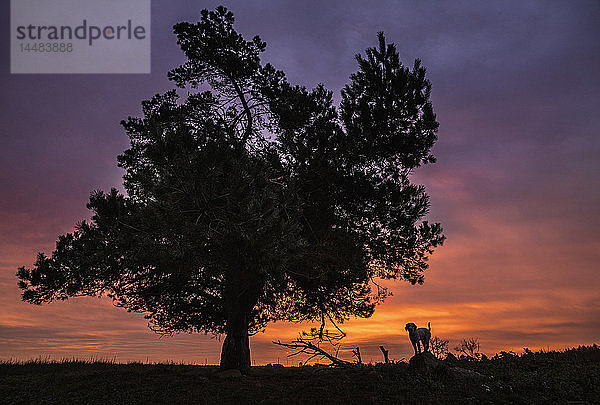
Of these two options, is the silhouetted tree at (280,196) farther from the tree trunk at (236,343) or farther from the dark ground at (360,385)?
the dark ground at (360,385)

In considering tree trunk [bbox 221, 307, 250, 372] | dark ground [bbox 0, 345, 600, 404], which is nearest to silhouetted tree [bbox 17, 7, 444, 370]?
tree trunk [bbox 221, 307, 250, 372]

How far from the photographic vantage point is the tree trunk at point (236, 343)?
20.5 meters

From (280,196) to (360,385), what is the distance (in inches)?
284

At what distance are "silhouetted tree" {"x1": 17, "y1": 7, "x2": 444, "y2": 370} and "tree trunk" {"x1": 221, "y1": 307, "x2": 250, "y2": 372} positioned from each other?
0.05 metres

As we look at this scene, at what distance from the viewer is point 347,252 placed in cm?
2006

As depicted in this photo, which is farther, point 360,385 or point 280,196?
point 280,196

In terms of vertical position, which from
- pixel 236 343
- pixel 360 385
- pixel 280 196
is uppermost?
pixel 280 196

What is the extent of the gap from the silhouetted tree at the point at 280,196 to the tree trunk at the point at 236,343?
0.05 m

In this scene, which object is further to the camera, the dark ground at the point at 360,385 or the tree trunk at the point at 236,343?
the tree trunk at the point at 236,343

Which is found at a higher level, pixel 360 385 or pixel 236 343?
pixel 236 343

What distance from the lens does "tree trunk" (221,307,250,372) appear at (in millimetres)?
20500

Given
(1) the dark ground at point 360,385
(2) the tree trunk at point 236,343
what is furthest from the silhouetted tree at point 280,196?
(1) the dark ground at point 360,385

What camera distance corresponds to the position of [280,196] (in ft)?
58.6

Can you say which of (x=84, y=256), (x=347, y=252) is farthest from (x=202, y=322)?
(x=347, y=252)
